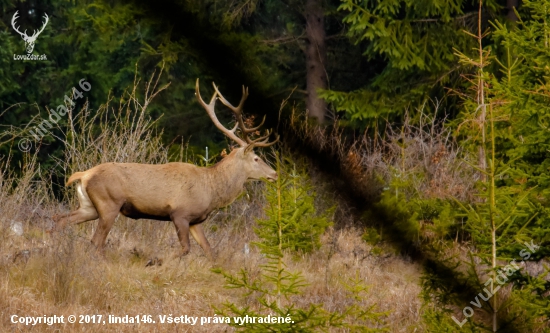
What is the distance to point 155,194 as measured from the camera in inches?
332

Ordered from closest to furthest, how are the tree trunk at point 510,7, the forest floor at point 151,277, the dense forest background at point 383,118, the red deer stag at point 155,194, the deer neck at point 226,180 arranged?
the dense forest background at point 383,118
the forest floor at point 151,277
the red deer stag at point 155,194
the deer neck at point 226,180
the tree trunk at point 510,7

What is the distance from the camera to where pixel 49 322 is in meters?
5.91

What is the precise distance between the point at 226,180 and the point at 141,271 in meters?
1.74

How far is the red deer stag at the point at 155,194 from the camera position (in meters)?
8.23

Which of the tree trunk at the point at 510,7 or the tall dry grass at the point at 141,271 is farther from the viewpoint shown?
the tree trunk at the point at 510,7

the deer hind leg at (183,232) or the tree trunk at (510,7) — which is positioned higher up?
the tree trunk at (510,7)

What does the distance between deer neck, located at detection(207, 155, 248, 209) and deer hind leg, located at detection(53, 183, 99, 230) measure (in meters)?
1.15

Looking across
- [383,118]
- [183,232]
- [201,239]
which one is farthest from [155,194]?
[383,118]

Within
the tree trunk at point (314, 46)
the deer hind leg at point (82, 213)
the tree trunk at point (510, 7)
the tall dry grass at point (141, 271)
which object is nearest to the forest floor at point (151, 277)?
the tall dry grass at point (141, 271)

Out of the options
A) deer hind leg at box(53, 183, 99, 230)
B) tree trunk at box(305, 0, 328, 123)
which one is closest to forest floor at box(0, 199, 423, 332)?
deer hind leg at box(53, 183, 99, 230)

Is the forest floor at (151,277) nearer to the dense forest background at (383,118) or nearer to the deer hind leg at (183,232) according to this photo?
the deer hind leg at (183,232)

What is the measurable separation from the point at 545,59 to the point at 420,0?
4.67 meters

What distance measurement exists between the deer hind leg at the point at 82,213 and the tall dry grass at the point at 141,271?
0.74 ft

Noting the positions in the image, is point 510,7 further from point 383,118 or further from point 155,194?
point 155,194
